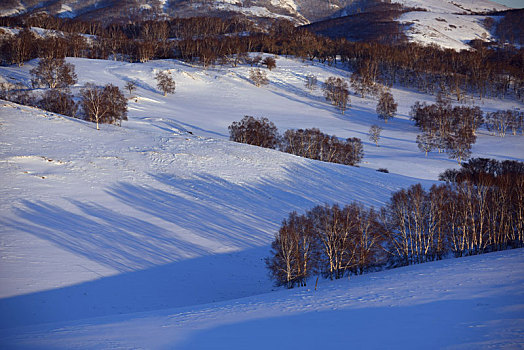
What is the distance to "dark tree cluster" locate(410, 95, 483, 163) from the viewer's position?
247 feet

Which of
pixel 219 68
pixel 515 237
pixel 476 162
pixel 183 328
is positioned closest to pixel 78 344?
pixel 183 328

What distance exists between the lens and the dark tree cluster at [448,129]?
2963 inches

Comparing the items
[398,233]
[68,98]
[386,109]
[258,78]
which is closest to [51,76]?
[68,98]

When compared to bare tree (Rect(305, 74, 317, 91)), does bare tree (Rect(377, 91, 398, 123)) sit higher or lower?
lower

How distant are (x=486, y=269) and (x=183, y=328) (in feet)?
50.0

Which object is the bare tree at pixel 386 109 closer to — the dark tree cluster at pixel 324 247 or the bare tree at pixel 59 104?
the bare tree at pixel 59 104

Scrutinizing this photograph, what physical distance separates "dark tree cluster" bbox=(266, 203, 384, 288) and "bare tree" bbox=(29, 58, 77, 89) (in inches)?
3376

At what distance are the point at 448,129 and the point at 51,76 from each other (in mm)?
104132

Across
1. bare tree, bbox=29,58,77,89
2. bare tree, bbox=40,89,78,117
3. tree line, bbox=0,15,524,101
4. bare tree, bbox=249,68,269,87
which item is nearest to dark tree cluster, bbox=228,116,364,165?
bare tree, bbox=40,89,78,117

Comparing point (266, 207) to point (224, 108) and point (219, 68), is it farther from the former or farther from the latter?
point (219, 68)

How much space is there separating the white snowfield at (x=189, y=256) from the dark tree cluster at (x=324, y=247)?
8.91 ft

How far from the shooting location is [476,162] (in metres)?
62.3

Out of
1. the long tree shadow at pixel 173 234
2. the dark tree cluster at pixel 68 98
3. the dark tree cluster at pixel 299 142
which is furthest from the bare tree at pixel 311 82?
the long tree shadow at pixel 173 234

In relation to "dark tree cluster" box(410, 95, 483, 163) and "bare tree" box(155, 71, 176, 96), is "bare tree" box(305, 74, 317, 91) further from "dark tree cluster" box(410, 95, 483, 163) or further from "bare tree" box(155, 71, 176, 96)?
"bare tree" box(155, 71, 176, 96)
